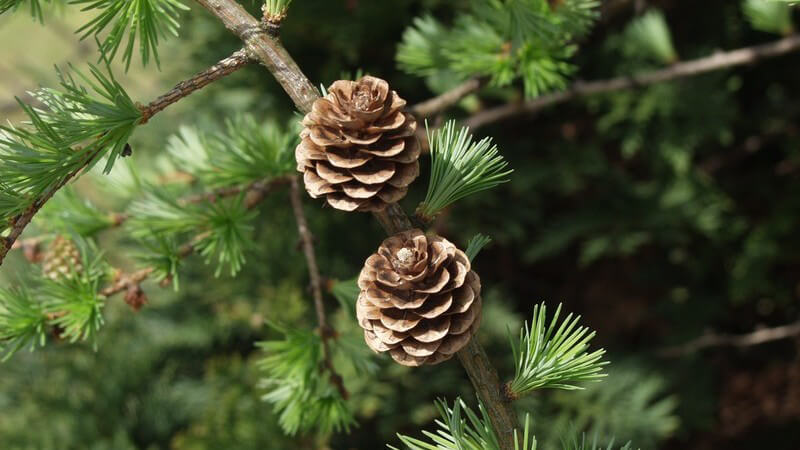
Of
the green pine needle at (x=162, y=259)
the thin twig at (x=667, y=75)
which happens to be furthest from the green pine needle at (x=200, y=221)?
the thin twig at (x=667, y=75)

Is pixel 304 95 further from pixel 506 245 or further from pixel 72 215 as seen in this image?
pixel 506 245

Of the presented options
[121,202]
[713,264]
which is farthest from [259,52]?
[713,264]

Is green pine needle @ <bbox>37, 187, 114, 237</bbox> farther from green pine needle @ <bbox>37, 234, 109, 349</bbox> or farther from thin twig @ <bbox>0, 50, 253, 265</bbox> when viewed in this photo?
thin twig @ <bbox>0, 50, 253, 265</bbox>

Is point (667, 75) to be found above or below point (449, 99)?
below

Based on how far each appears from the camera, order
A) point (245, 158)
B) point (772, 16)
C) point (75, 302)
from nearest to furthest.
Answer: point (75, 302) < point (245, 158) < point (772, 16)

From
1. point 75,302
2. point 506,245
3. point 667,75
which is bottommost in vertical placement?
point 506,245

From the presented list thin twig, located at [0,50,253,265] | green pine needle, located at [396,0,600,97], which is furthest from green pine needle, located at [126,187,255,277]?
green pine needle, located at [396,0,600,97]

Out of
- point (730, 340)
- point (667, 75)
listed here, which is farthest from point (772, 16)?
point (730, 340)
